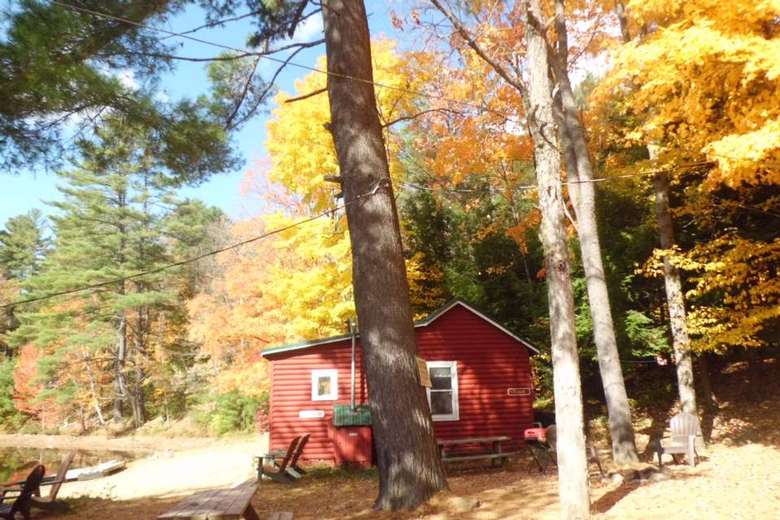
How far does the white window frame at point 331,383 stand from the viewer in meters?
13.2

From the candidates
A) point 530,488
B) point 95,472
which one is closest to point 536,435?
point 530,488

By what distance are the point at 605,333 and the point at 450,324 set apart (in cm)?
435

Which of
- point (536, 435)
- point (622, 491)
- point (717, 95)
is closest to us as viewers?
point (622, 491)

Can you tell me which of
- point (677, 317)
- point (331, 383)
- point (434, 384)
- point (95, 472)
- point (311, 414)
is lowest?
point (95, 472)

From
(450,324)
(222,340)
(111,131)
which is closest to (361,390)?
(450,324)

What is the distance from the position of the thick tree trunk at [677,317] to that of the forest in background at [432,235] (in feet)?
1.10

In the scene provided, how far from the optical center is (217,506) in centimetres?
444

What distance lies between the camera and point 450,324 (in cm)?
1359

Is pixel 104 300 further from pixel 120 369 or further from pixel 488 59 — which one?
pixel 488 59

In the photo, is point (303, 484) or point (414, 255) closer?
point (303, 484)

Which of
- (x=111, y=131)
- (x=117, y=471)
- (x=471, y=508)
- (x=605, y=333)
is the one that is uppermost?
(x=111, y=131)

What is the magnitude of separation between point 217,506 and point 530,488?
14.6 ft

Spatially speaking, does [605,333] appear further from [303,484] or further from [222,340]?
[222,340]

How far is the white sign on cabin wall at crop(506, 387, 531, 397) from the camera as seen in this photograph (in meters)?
13.8
